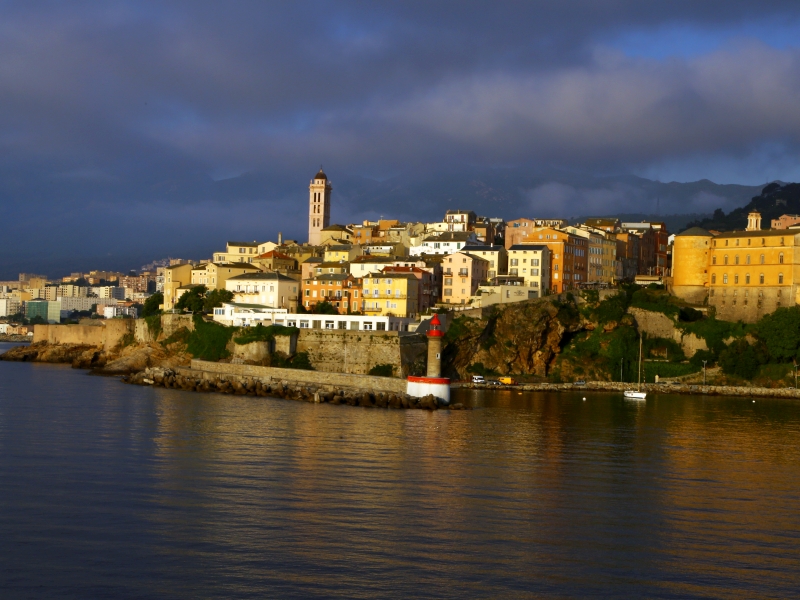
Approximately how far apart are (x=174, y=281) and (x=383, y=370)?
Result: 2788 cm

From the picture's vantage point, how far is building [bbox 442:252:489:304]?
211ft

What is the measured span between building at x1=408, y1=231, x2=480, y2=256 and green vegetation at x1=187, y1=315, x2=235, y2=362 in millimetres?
18638

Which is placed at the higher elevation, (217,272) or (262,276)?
(217,272)

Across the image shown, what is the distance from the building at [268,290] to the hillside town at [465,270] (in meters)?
0.07

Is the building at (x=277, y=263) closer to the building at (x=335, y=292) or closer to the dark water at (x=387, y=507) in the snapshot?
the building at (x=335, y=292)

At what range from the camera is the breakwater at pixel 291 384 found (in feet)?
145

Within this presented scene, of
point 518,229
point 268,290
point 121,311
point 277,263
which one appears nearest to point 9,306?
point 121,311

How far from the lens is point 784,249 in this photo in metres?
56.8

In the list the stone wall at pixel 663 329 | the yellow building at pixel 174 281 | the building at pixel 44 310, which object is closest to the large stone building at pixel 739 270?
the stone wall at pixel 663 329

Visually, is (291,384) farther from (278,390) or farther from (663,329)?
(663,329)

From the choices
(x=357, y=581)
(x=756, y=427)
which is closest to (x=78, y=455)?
(x=357, y=581)

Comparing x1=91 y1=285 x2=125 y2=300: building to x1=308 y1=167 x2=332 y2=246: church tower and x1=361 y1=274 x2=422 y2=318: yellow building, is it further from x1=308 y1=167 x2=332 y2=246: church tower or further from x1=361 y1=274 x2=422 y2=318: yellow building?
x1=361 y1=274 x2=422 y2=318: yellow building

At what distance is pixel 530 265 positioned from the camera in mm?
65625

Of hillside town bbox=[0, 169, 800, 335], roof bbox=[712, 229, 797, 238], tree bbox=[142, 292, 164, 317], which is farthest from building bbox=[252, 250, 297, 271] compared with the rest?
roof bbox=[712, 229, 797, 238]
